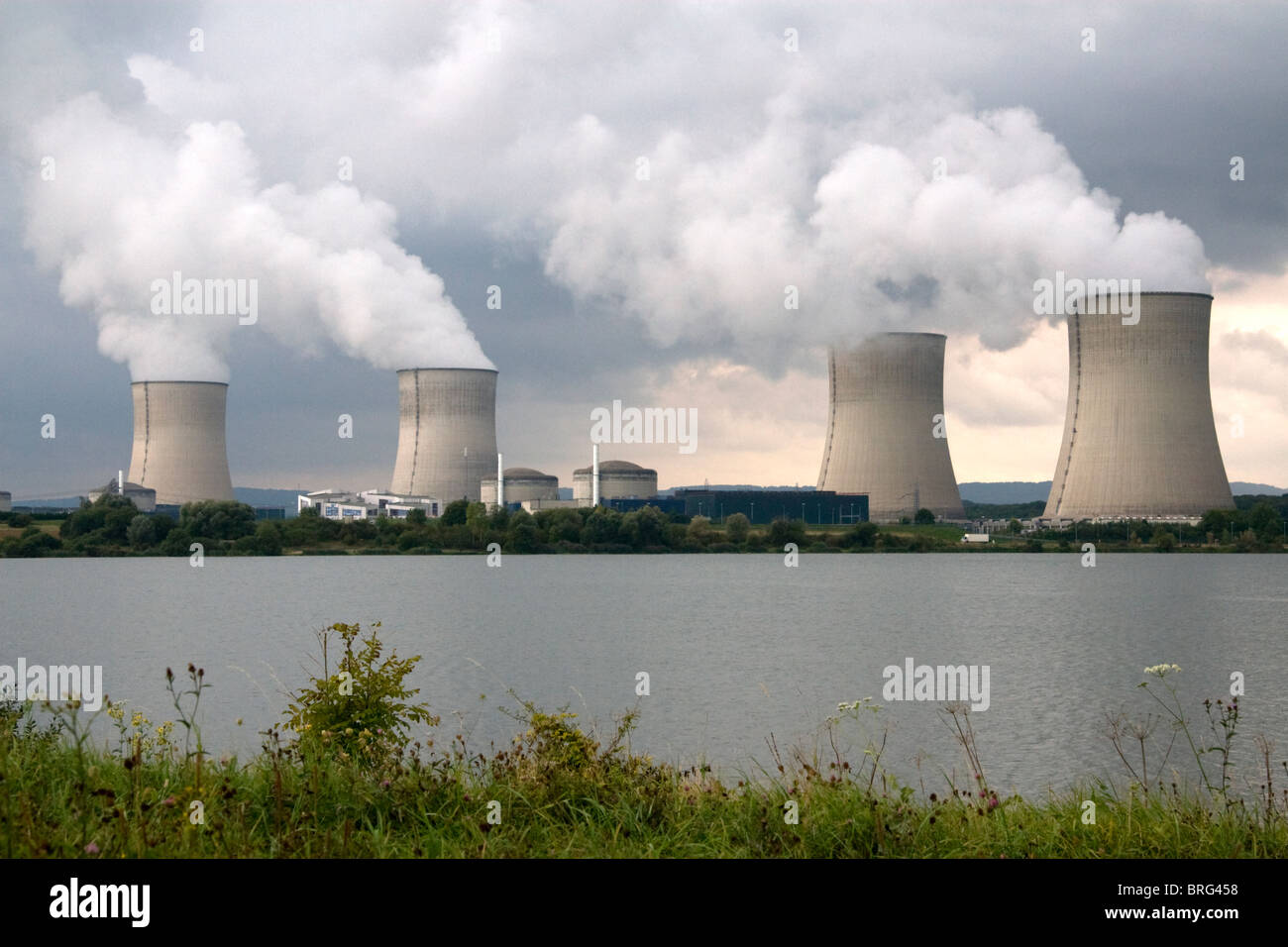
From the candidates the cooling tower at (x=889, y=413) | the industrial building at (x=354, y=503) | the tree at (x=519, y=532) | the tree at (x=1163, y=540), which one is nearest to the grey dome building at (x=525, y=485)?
the industrial building at (x=354, y=503)

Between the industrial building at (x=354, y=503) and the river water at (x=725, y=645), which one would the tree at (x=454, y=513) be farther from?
the industrial building at (x=354, y=503)

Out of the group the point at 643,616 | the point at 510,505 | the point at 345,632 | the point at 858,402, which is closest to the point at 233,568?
the point at 510,505

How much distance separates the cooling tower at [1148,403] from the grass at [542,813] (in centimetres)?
4304

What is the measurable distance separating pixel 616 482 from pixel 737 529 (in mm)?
18462

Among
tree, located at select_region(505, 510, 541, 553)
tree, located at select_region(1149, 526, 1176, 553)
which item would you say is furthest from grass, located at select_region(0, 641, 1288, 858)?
tree, located at select_region(505, 510, 541, 553)

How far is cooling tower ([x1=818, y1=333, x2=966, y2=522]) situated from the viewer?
172 feet

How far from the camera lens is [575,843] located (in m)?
4.25

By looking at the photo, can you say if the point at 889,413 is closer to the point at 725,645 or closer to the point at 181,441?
the point at 725,645

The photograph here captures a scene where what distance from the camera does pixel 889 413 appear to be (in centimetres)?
5244

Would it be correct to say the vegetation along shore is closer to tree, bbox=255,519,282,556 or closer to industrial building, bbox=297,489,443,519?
tree, bbox=255,519,282,556

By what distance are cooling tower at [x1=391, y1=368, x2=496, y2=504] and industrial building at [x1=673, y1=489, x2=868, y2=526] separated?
19.0 meters
